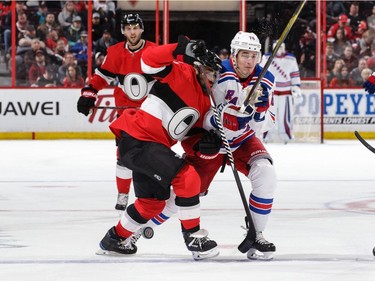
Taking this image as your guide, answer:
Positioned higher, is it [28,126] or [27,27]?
[27,27]

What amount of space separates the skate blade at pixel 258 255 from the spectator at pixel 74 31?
8.98 m

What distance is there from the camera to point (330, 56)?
42.8 feet

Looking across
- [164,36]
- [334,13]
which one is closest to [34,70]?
[164,36]

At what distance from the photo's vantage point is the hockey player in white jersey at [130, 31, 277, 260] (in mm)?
4323

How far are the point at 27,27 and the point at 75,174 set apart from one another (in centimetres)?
504

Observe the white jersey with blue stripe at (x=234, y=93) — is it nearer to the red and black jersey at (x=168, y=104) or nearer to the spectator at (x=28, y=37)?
the red and black jersey at (x=168, y=104)

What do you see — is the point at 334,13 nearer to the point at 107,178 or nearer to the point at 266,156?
the point at 107,178

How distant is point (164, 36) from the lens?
1298 centimetres

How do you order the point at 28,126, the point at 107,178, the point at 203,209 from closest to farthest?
the point at 203,209 → the point at 107,178 → the point at 28,126

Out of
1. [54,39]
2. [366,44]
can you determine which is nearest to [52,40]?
[54,39]

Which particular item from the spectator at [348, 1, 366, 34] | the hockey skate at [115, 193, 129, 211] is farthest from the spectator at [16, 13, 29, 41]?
the hockey skate at [115, 193, 129, 211]

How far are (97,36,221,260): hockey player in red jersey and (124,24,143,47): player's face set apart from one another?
172cm

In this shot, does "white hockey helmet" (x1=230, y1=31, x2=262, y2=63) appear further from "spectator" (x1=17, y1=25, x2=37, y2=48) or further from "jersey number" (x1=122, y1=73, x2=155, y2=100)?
"spectator" (x1=17, y1=25, x2=37, y2=48)

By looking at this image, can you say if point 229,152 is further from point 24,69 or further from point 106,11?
point 106,11
